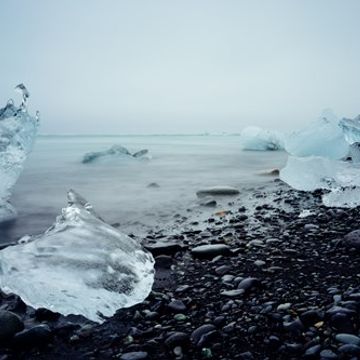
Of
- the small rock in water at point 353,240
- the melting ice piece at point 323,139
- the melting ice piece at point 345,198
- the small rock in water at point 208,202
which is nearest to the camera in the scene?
the small rock in water at point 353,240

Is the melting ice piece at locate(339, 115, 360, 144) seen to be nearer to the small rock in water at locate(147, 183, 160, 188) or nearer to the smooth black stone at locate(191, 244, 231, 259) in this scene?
the small rock in water at locate(147, 183, 160, 188)

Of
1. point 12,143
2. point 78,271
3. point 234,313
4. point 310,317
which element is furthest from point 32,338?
point 12,143

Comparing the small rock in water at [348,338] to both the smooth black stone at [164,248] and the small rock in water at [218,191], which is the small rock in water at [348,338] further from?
the small rock in water at [218,191]

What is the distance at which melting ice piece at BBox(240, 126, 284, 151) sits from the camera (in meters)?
17.5

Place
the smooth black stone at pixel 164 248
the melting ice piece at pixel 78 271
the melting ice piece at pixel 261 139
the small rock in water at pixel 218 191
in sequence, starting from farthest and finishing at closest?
the melting ice piece at pixel 261 139 < the small rock in water at pixel 218 191 < the smooth black stone at pixel 164 248 < the melting ice piece at pixel 78 271

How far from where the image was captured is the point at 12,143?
5.57 metres

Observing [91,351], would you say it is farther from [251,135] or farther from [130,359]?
[251,135]

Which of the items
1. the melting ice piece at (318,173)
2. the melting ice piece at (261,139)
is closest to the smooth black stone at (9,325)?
the melting ice piece at (318,173)

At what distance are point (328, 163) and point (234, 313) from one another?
15.2 feet

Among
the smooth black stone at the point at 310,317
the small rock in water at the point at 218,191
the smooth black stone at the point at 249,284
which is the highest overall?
the small rock in water at the point at 218,191

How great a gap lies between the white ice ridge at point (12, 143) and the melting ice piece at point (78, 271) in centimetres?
297

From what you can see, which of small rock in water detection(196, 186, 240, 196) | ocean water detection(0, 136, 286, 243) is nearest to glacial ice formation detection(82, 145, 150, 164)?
ocean water detection(0, 136, 286, 243)

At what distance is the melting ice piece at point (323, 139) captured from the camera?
27.0 ft

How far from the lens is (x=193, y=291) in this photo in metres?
2.46
